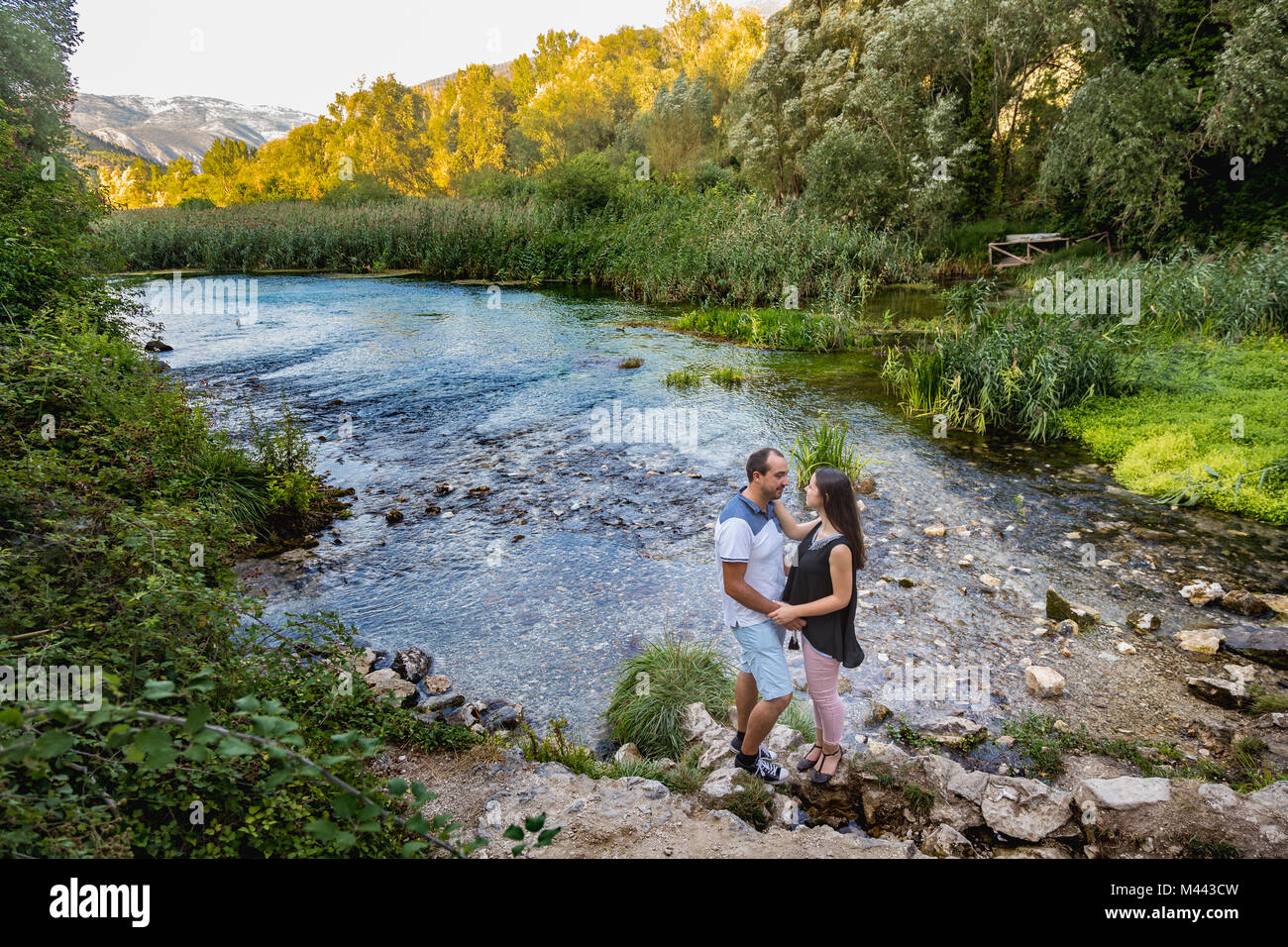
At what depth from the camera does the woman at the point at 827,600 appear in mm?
3635

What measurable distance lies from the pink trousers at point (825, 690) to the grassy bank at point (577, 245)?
15.2 m

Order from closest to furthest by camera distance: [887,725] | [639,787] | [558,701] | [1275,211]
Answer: [639,787] < [887,725] < [558,701] < [1275,211]

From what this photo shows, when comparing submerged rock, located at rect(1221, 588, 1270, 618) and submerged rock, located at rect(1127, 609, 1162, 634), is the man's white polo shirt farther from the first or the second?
submerged rock, located at rect(1221, 588, 1270, 618)

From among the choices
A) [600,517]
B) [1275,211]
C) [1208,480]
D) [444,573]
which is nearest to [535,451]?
[600,517]

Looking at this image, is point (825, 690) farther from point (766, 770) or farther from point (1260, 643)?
point (1260, 643)

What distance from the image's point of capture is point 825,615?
374 centimetres

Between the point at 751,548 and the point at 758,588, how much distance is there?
265 mm

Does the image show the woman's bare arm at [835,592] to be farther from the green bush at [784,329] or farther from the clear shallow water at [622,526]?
the green bush at [784,329]

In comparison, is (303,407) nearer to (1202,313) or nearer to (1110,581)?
(1110,581)

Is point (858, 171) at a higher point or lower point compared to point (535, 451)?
higher

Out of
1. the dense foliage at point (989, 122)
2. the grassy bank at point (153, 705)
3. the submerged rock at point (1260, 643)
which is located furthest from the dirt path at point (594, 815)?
the dense foliage at point (989, 122)

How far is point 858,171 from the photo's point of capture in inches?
979

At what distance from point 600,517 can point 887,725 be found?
4.21 meters

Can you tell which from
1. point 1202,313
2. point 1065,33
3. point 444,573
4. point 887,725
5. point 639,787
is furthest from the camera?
point 1065,33
